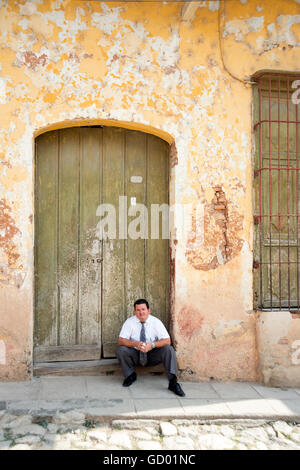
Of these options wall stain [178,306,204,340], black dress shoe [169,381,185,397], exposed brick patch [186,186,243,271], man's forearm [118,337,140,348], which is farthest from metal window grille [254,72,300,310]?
man's forearm [118,337,140,348]

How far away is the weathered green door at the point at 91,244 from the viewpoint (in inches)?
183

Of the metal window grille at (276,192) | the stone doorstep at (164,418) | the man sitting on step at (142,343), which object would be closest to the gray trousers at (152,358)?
the man sitting on step at (142,343)

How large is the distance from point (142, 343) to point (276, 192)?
2.27 metres

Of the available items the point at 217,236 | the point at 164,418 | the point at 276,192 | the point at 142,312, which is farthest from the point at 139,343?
the point at 276,192

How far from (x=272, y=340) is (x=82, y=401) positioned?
2039 mm

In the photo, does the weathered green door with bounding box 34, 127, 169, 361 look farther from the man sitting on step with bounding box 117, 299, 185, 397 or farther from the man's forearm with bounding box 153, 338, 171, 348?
the man's forearm with bounding box 153, 338, 171, 348

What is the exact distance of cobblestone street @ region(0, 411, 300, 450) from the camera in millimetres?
3137

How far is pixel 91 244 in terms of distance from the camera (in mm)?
4762

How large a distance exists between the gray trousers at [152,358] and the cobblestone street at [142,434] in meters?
0.70

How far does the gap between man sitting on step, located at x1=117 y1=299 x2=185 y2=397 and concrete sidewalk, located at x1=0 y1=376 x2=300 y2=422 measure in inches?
8.0

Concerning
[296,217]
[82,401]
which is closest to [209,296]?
[296,217]

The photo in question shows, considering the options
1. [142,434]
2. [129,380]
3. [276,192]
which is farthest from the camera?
[276,192]

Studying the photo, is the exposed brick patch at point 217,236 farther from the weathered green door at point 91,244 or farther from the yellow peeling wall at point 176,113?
the weathered green door at point 91,244

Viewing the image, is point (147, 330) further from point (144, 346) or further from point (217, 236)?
point (217, 236)
